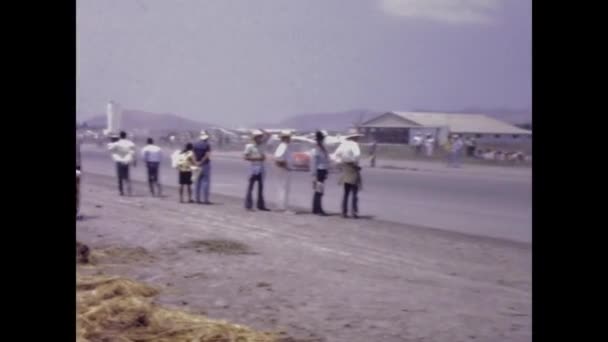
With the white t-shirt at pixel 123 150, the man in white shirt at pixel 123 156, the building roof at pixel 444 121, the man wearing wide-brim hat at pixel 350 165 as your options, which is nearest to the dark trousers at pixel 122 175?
the man in white shirt at pixel 123 156

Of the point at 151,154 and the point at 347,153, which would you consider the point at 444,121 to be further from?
the point at 151,154

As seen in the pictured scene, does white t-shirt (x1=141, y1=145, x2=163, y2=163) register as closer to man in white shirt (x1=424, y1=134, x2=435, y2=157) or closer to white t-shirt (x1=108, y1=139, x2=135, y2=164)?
white t-shirt (x1=108, y1=139, x2=135, y2=164)

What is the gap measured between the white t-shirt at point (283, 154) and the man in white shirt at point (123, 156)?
7.26ft

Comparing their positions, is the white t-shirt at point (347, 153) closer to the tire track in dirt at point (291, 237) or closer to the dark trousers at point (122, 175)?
the tire track in dirt at point (291, 237)

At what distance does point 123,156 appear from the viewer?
12555 millimetres

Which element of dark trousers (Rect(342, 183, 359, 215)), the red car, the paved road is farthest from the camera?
the red car

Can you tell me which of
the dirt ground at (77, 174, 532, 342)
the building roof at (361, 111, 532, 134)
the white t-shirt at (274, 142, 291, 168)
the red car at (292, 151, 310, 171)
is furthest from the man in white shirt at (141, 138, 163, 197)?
the building roof at (361, 111, 532, 134)

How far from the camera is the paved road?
34.5 feet

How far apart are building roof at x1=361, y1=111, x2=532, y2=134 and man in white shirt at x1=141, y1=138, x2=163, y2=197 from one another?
3.50 m

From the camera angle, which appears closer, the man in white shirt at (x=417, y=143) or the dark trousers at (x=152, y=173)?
the man in white shirt at (x=417, y=143)

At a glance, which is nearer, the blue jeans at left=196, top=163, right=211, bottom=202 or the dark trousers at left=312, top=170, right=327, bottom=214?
the dark trousers at left=312, top=170, right=327, bottom=214

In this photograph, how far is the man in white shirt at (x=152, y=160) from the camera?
1232 centimetres
